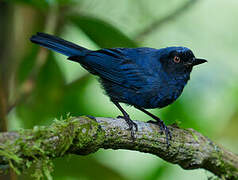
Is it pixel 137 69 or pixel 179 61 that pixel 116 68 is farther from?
pixel 179 61

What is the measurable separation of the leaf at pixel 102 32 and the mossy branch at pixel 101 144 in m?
1.20

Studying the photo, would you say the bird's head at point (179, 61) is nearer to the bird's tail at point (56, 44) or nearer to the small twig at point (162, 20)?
the small twig at point (162, 20)

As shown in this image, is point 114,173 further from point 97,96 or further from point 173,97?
point 97,96

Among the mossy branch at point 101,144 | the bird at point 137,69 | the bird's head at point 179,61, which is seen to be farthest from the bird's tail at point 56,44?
the mossy branch at point 101,144

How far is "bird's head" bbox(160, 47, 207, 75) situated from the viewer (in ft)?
13.9

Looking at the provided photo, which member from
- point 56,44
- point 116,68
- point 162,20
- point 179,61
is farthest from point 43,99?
point 162,20

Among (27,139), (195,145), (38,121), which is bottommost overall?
(38,121)

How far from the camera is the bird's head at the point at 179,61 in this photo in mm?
4250

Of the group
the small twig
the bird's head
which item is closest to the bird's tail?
the small twig

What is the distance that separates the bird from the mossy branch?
1.74 ft

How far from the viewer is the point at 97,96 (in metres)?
5.43

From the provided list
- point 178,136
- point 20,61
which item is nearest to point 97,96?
point 20,61

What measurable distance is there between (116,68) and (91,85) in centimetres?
68

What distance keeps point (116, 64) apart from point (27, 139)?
2442 mm
